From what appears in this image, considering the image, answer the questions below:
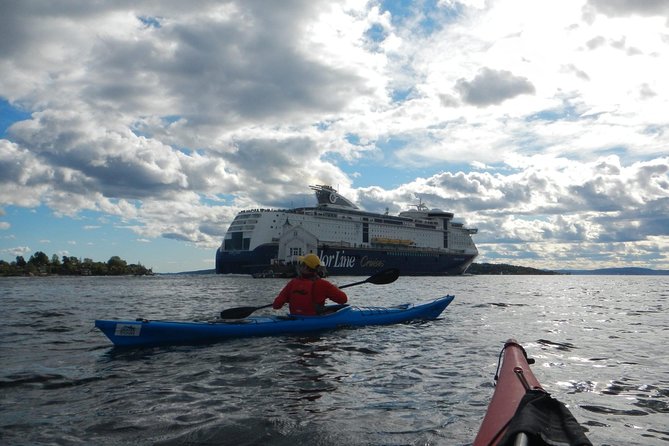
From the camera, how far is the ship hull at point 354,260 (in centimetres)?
6100

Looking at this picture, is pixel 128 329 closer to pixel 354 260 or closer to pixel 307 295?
pixel 307 295

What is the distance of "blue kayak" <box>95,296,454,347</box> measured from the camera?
28.5 feet

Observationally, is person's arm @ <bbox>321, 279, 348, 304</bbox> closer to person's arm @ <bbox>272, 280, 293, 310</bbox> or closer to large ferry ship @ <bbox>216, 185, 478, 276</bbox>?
person's arm @ <bbox>272, 280, 293, 310</bbox>

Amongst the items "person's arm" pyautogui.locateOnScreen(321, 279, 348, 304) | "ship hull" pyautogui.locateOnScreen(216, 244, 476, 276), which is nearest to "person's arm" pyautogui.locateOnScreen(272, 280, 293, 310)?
"person's arm" pyautogui.locateOnScreen(321, 279, 348, 304)

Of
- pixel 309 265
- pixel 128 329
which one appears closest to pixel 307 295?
pixel 309 265

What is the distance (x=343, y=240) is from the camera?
70562 millimetres

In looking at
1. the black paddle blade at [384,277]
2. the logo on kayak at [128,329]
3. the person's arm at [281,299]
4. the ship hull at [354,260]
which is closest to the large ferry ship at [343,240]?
the ship hull at [354,260]

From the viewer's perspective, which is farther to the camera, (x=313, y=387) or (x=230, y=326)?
(x=230, y=326)

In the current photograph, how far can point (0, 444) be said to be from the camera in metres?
4.02

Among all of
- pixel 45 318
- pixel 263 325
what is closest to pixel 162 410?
pixel 263 325

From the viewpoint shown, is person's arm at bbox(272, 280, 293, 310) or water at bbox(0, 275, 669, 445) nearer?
water at bbox(0, 275, 669, 445)

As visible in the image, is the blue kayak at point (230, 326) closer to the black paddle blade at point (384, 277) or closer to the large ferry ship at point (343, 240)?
the black paddle blade at point (384, 277)

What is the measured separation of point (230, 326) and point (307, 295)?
68.4 inches

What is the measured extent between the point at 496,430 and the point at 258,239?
61314mm
